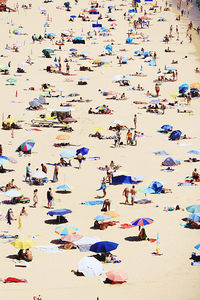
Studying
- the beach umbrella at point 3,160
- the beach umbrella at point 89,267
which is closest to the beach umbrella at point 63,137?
the beach umbrella at point 3,160

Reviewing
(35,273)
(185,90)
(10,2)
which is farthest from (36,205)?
(10,2)

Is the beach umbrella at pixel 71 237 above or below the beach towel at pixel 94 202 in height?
above

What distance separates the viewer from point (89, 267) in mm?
21203

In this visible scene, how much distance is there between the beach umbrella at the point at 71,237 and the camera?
23.5 m

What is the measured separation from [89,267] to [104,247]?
1137 mm

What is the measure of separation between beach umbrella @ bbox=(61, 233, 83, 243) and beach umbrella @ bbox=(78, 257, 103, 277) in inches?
86.8

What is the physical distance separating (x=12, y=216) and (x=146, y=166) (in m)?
9.44

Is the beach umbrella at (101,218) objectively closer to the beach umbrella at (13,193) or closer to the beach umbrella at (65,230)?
the beach umbrella at (65,230)

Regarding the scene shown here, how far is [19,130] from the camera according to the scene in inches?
1571

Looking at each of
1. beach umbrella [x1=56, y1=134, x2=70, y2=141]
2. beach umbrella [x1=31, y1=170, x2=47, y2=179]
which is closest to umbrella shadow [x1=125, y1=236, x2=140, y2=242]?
beach umbrella [x1=31, y1=170, x2=47, y2=179]

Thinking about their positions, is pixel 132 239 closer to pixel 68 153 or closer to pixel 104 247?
pixel 104 247

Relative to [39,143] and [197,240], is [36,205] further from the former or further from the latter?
[39,143]

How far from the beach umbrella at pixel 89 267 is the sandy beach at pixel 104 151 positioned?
0.18 metres

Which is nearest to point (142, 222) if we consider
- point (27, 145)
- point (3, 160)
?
point (3, 160)
